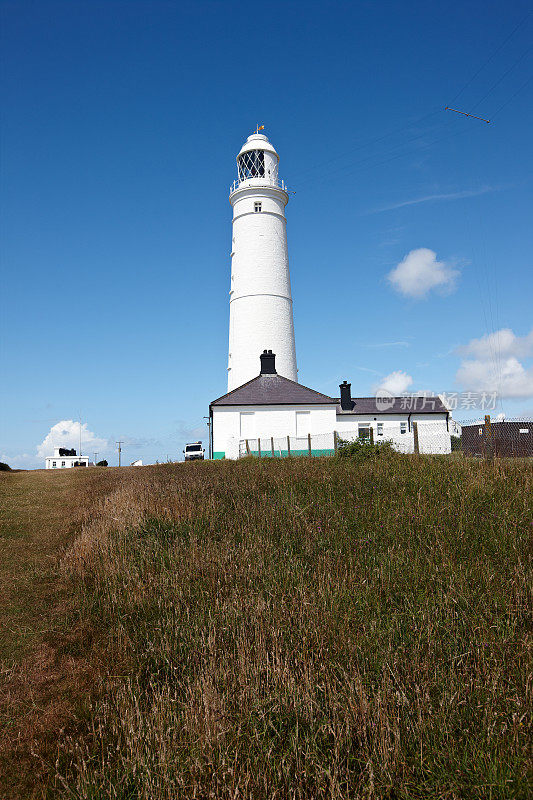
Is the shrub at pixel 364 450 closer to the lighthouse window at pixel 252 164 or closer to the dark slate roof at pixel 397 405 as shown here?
the dark slate roof at pixel 397 405

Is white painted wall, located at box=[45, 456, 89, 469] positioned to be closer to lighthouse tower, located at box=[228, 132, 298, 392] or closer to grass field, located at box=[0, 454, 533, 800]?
lighthouse tower, located at box=[228, 132, 298, 392]

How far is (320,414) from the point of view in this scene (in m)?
31.1

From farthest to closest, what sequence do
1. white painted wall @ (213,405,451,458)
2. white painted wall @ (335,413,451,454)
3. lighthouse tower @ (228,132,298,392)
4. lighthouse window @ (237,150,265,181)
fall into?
white painted wall @ (335,413,451,454)
lighthouse window @ (237,150,265,181)
lighthouse tower @ (228,132,298,392)
white painted wall @ (213,405,451,458)

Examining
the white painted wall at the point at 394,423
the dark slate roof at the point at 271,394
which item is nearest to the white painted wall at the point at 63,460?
the dark slate roof at the point at 271,394

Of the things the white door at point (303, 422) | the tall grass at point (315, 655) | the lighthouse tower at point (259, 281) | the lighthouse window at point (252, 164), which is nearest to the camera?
the tall grass at point (315, 655)

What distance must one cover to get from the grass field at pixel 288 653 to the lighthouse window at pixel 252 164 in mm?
33285

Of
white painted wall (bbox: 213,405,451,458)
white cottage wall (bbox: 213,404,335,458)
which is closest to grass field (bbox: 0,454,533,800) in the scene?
white painted wall (bbox: 213,405,451,458)

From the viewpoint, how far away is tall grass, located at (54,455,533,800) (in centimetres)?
253

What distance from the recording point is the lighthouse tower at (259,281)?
32.6 metres

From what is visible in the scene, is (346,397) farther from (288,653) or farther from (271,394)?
(288,653)

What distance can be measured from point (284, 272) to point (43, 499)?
24.6 m

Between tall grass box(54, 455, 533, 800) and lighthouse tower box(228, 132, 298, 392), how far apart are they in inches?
1040

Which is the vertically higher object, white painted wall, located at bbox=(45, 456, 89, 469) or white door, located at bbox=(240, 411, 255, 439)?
white door, located at bbox=(240, 411, 255, 439)

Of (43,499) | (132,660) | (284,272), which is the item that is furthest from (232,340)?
(132,660)
